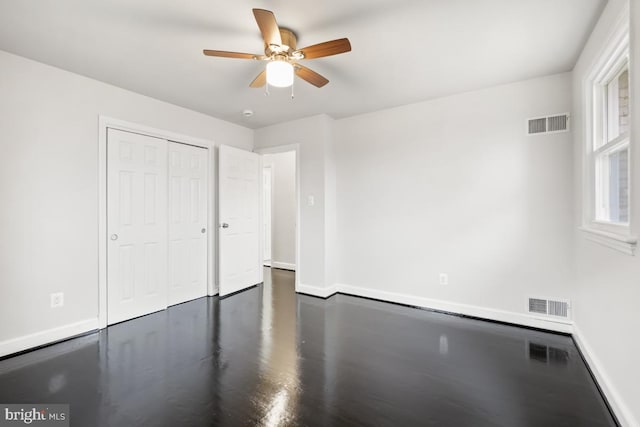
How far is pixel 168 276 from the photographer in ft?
11.8

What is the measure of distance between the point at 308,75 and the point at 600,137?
2318 mm

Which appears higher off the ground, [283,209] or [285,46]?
[285,46]

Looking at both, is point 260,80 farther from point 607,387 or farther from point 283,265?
point 283,265

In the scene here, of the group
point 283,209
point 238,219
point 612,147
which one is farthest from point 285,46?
point 283,209

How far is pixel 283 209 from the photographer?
6035 mm

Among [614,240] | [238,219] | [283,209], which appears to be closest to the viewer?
[614,240]

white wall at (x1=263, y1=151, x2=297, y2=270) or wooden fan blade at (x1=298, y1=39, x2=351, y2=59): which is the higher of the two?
wooden fan blade at (x1=298, y1=39, x2=351, y2=59)

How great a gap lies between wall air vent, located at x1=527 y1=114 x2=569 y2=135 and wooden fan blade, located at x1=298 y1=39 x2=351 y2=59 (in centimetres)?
219

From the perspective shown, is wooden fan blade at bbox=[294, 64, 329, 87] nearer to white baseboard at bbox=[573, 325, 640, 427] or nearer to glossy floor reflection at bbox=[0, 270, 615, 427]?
glossy floor reflection at bbox=[0, 270, 615, 427]

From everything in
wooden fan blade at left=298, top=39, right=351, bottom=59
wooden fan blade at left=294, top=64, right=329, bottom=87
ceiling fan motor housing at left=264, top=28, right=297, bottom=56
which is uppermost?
ceiling fan motor housing at left=264, top=28, right=297, bottom=56

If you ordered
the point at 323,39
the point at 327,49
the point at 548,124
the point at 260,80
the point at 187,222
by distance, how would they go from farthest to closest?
the point at 187,222
the point at 548,124
the point at 260,80
the point at 323,39
the point at 327,49

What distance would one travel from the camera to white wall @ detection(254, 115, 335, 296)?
158 inches

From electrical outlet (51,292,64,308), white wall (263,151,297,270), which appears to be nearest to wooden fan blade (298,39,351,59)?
electrical outlet (51,292,64,308)

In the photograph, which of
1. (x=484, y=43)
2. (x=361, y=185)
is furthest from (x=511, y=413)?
(x=361, y=185)
